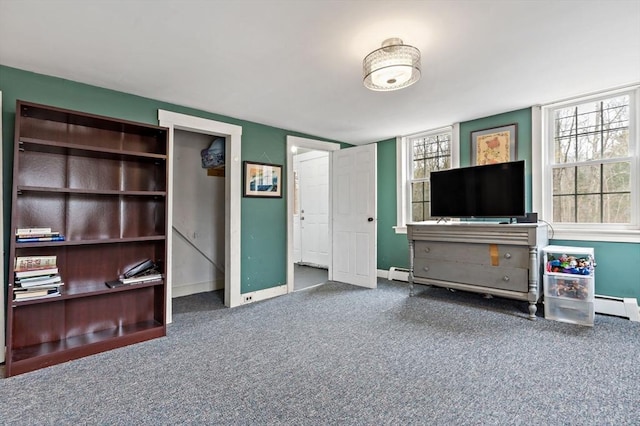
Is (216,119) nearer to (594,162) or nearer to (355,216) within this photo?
(355,216)

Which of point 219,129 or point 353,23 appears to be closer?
point 353,23

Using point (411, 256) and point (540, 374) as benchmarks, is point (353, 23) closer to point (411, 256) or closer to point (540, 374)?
point (540, 374)

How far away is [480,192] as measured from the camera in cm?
349

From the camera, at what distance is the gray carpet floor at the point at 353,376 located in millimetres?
1640

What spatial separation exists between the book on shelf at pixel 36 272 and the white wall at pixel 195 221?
1.86m

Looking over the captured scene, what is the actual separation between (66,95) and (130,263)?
4.97ft

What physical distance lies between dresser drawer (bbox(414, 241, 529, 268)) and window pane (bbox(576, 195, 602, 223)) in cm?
84

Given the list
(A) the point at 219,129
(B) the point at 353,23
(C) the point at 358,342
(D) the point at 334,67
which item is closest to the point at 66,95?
(A) the point at 219,129

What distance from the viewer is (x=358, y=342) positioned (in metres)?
2.52

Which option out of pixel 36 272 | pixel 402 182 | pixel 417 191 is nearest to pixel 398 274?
pixel 417 191

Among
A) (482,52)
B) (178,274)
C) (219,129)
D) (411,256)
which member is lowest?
(178,274)

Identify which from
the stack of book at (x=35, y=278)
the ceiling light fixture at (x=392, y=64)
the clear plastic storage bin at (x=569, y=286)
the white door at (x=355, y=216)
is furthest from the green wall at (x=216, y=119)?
the clear plastic storage bin at (x=569, y=286)

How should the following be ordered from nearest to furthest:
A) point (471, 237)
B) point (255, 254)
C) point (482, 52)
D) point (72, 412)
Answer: point (72, 412), point (482, 52), point (471, 237), point (255, 254)

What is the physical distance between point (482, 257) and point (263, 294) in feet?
8.41
